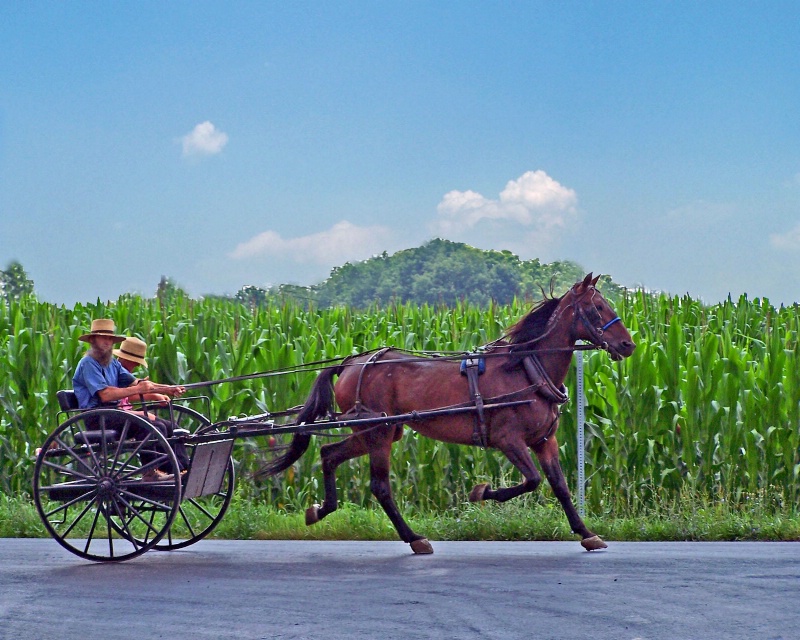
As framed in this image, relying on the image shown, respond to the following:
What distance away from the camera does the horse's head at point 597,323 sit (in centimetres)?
923

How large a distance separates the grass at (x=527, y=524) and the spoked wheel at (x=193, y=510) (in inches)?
11.3

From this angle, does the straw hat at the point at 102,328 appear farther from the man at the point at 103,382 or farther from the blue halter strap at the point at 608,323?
the blue halter strap at the point at 608,323

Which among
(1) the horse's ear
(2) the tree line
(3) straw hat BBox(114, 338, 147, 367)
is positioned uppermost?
(2) the tree line

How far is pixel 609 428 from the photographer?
491 inches

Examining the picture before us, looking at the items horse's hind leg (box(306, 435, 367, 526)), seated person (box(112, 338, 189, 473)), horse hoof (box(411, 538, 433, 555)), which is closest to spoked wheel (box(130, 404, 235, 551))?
seated person (box(112, 338, 189, 473))

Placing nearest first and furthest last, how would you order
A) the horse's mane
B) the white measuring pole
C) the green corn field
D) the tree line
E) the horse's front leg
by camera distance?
the horse's front leg < the horse's mane < the white measuring pole < the green corn field < the tree line

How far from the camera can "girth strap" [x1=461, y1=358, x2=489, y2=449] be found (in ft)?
30.3

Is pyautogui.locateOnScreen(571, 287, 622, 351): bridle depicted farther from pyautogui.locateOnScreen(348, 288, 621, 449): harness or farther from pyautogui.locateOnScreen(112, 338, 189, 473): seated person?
pyautogui.locateOnScreen(112, 338, 189, 473): seated person

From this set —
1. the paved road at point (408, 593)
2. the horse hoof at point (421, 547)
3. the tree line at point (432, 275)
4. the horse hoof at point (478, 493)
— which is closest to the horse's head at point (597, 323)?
the horse hoof at point (478, 493)

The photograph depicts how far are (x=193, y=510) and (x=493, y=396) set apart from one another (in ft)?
13.6

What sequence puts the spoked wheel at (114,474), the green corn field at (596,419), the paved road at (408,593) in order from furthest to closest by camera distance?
the green corn field at (596,419), the spoked wheel at (114,474), the paved road at (408,593)

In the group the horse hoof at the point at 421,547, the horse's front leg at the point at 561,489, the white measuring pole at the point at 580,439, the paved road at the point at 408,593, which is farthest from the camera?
the white measuring pole at the point at 580,439

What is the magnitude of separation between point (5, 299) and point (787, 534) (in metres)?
15.1

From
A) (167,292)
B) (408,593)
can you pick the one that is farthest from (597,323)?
(167,292)
